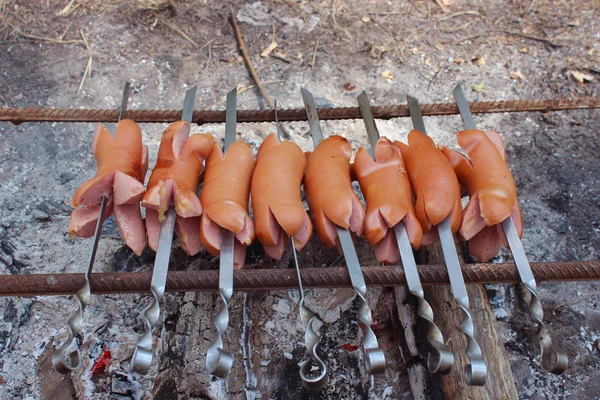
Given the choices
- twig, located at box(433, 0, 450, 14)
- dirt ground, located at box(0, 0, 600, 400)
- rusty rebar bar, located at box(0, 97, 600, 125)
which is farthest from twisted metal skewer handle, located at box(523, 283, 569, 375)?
twig, located at box(433, 0, 450, 14)

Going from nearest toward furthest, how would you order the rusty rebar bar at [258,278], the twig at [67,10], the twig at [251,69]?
the rusty rebar bar at [258,278]
the twig at [251,69]
the twig at [67,10]

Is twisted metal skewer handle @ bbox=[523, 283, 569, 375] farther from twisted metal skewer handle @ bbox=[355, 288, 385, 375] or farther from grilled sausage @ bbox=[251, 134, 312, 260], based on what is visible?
grilled sausage @ bbox=[251, 134, 312, 260]

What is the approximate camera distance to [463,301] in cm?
141

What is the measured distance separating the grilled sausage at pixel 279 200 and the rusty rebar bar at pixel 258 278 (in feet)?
0.35

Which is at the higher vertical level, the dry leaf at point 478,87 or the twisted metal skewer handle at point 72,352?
the twisted metal skewer handle at point 72,352

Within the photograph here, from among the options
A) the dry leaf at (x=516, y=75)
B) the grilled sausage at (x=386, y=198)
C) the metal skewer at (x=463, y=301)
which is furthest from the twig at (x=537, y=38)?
the metal skewer at (x=463, y=301)

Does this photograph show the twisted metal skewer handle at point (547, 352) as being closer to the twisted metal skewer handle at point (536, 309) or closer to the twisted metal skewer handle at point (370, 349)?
the twisted metal skewer handle at point (536, 309)

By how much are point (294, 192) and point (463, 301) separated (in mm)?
600

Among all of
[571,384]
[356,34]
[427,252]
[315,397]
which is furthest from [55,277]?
[356,34]

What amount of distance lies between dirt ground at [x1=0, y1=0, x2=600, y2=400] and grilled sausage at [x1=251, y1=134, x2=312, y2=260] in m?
0.51

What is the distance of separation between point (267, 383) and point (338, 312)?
39cm

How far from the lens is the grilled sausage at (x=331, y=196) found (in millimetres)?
1491

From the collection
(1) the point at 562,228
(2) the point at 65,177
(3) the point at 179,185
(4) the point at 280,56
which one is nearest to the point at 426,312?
(3) the point at 179,185

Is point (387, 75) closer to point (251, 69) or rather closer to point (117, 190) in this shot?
point (251, 69)
